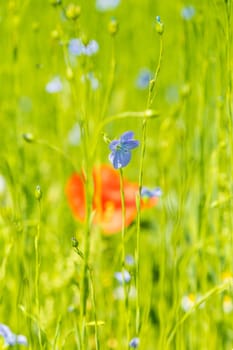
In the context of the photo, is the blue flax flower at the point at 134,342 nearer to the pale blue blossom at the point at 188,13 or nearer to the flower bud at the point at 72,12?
the flower bud at the point at 72,12

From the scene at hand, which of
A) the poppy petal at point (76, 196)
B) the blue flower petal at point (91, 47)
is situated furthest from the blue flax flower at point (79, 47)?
the poppy petal at point (76, 196)

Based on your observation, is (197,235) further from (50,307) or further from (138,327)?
(138,327)

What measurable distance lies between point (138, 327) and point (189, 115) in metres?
0.55

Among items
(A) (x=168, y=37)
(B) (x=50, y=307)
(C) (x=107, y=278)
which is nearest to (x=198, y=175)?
(C) (x=107, y=278)

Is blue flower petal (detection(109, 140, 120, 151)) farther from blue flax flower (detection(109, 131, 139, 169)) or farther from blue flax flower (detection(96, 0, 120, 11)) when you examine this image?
blue flax flower (detection(96, 0, 120, 11))

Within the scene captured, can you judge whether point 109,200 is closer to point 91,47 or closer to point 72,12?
point 91,47

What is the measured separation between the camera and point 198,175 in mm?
1310

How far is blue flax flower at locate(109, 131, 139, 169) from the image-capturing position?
0.76m

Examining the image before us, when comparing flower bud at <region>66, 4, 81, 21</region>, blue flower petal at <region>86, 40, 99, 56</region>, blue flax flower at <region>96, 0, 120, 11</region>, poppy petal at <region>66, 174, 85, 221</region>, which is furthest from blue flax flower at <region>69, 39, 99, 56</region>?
→ poppy petal at <region>66, 174, 85, 221</region>

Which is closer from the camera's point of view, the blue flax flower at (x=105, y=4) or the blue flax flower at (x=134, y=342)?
the blue flax flower at (x=134, y=342)

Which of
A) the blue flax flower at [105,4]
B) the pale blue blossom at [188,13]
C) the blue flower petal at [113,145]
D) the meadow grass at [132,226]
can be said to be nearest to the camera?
the blue flower petal at [113,145]

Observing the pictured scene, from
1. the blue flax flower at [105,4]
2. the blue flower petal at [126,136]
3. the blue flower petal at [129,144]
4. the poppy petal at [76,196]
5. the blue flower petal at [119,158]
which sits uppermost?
the blue flax flower at [105,4]

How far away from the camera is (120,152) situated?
2.52 feet

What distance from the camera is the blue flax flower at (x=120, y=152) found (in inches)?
29.9
